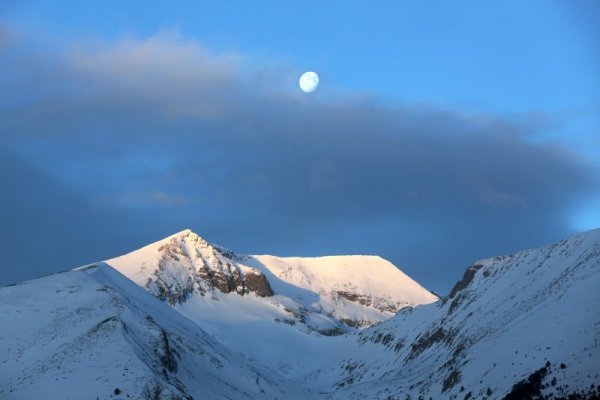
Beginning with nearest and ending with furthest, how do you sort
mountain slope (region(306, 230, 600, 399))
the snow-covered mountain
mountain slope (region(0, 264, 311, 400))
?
mountain slope (region(306, 230, 600, 399)), the snow-covered mountain, mountain slope (region(0, 264, 311, 400))

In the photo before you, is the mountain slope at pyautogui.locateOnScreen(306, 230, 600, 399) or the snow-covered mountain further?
the snow-covered mountain

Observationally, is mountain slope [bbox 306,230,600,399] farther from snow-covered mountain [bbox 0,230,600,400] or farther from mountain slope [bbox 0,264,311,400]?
mountain slope [bbox 0,264,311,400]

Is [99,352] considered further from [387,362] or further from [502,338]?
[387,362]

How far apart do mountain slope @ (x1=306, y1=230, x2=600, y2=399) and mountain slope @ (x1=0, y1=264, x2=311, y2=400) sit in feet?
80.5

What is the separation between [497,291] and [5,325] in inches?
3292

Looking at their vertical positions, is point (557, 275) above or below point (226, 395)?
above

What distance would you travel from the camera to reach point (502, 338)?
104125 millimetres

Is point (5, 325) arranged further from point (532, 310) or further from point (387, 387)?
point (532, 310)

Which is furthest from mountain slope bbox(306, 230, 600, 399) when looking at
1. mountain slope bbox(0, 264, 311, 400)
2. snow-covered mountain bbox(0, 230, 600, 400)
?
mountain slope bbox(0, 264, 311, 400)

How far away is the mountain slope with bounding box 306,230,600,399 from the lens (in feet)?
251

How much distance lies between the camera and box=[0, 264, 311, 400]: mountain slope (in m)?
79.6

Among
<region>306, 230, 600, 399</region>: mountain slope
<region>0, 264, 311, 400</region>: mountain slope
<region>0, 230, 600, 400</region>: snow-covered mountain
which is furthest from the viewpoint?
<region>0, 264, 311, 400</region>: mountain slope

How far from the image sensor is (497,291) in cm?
14275

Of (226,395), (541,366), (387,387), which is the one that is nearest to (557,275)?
(387,387)
